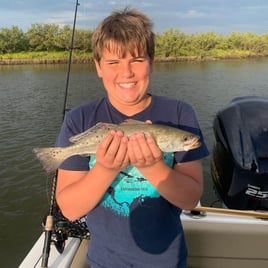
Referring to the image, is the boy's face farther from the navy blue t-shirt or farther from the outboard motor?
the outboard motor

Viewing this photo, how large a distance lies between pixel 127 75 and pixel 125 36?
223 millimetres

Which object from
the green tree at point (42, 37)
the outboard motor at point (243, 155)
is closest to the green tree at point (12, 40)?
the green tree at point (42, 37)

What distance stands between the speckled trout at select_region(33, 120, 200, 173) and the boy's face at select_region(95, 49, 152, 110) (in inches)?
6.5

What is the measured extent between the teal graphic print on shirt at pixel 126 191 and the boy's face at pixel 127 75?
1.41 ft

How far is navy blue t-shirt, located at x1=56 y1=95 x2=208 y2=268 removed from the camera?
5.97 feet

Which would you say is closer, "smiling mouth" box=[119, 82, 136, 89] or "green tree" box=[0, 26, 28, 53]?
"smiling mouth" box=[119, 82, 136, 89]

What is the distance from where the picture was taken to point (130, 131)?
5.63 feet

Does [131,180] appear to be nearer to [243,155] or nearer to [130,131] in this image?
[130,131]

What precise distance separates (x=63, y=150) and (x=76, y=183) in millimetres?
222

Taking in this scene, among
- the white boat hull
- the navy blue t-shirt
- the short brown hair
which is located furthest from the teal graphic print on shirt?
the white boat hull

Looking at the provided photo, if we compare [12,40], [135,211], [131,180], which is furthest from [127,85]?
[12,40]

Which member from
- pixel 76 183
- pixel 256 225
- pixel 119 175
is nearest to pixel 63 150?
pixel 76 183

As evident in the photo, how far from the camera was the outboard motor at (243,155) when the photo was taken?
351 cm

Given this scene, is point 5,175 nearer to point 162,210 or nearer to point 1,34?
point 162,210
